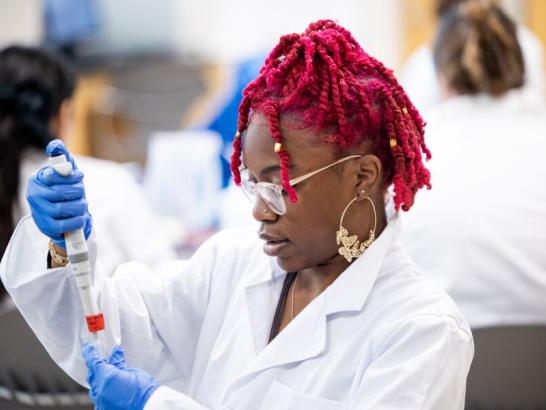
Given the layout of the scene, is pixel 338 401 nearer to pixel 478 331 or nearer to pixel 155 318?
pixel 155 318

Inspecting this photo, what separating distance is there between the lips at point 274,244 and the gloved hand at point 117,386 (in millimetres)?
246

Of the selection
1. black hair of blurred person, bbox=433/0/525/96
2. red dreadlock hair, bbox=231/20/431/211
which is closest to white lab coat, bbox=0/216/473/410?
red dreadlock hair, bbox=231/20/431/211

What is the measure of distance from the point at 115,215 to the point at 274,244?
3.32 ft

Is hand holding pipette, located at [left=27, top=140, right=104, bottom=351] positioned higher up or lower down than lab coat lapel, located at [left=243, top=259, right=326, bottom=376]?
higher up

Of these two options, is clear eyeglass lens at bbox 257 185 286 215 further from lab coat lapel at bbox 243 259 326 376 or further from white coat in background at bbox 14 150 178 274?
white coat in background at bbox 14 150 178 274


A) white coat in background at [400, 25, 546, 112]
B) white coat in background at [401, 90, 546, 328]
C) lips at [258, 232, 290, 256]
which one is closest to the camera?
lips at [258, 232, 290, 256]

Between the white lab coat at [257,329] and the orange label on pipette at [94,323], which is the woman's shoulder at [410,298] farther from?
the orange label on pipette at [94,323]

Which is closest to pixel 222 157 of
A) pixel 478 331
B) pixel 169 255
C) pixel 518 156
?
pixel 169 255

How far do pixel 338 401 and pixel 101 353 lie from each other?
13.7 inches

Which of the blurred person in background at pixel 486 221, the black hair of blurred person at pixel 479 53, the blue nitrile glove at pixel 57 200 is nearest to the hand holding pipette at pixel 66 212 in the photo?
the blue nitrile glove at pixel 57 200

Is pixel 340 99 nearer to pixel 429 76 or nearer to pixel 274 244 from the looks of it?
pixel 274 244

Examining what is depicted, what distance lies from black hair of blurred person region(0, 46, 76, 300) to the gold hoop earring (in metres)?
1.04

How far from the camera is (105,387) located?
1057mm

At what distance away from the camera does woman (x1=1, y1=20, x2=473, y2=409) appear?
1.06 metres
